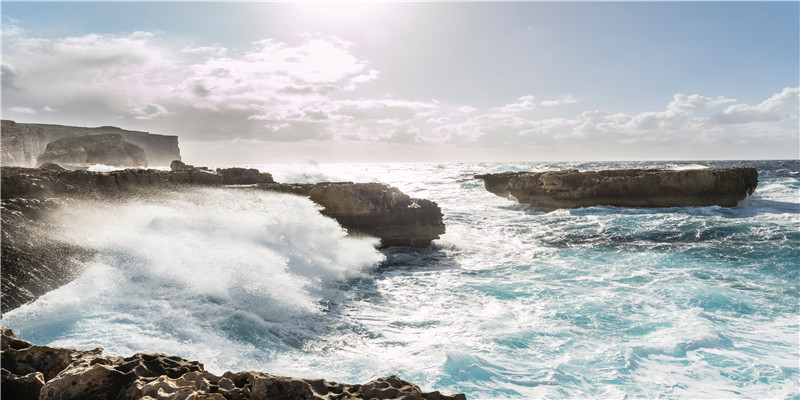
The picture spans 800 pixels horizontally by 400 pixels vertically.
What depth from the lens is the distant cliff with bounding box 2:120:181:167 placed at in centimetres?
4306

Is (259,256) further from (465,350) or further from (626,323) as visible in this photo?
(626,323)

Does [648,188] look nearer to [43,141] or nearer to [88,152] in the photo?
[88,152]

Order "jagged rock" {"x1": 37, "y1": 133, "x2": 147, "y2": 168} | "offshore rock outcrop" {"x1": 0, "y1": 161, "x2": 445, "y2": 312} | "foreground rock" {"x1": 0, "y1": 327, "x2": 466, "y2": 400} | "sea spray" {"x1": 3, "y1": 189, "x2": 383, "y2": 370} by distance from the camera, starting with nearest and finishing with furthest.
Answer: "foreground rock" {"x1": 0, "y1": 327, "x2": 466, "y2": 400} → "sea spray" {"x1": 3, "y1": 189, "x2": 383, "y2": 370} → "offshore rock outcrop" {"x1": 0, "y1": 161, "x2": 445, "y2": 312} → "jagged rock" {"x1": 37, "y1": 133, "x2": 147, "y2": 168}

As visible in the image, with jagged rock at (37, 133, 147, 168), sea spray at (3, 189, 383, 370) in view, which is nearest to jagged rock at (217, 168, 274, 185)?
sea spray at (3, 189, 383, 370)

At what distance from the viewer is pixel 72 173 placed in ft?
29.0

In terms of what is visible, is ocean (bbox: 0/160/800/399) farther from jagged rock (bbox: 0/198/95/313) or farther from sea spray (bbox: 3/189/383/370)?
jagged rock (bbox: 0/198/95/313)

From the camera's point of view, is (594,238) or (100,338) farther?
(594,238)

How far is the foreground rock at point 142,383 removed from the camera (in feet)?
7.50

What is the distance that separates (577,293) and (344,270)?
16.6ft

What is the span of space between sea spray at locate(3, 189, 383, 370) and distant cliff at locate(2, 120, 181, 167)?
146 feet

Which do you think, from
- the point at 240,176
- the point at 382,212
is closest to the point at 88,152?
the point at 240,176

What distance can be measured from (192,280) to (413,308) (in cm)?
371

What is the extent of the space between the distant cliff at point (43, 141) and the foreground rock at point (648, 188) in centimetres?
4892

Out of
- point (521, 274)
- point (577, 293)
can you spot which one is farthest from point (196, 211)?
point (577, 293)
